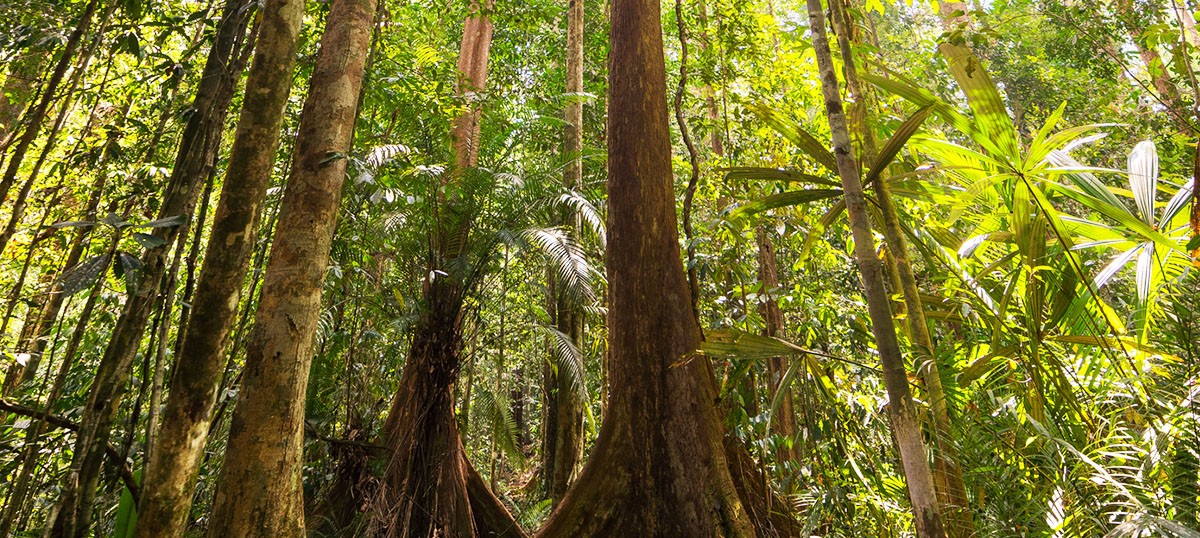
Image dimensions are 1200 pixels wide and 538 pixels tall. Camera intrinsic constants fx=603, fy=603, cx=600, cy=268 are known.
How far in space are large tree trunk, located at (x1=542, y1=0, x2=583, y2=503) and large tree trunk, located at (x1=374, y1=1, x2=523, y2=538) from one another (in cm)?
97

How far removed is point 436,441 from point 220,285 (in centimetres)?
222

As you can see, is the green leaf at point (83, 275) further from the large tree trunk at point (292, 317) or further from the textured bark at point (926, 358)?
the textured bark at point (926, 358)

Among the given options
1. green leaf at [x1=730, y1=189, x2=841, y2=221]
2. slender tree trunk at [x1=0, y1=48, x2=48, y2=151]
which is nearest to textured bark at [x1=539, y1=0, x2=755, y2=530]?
green leaf at [x1=730, y1=189, x2=841, y2=221]

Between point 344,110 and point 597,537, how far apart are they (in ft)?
7.72

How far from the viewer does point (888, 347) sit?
1.83 m

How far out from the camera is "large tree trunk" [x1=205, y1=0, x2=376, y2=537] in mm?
2236

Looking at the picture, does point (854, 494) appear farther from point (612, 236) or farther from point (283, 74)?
point (283, 74)

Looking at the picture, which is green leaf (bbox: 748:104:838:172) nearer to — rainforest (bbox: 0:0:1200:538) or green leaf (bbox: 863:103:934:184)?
rainforest (bbox: 0:0:1200:538)

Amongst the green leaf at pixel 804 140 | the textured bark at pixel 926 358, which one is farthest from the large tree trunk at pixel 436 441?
the textured bark at pixel 926 358

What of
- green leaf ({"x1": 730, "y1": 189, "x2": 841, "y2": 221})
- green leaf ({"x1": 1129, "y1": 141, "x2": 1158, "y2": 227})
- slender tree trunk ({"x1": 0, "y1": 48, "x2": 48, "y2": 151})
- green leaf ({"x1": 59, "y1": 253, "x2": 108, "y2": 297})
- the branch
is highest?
slender tree trunk ({"x1": 0, "y1": 48, "x2": 48, "y2": 151})

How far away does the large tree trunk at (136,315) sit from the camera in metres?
2.37

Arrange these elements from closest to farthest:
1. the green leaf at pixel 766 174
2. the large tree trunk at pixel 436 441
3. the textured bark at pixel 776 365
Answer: the green leaf at pixel 766 174
the large tree trunk at pixel 436 441
the textured bark at pixel 776 365

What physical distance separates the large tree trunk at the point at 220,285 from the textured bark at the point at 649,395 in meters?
1.64

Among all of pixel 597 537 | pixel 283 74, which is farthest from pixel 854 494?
pixel 283 74
